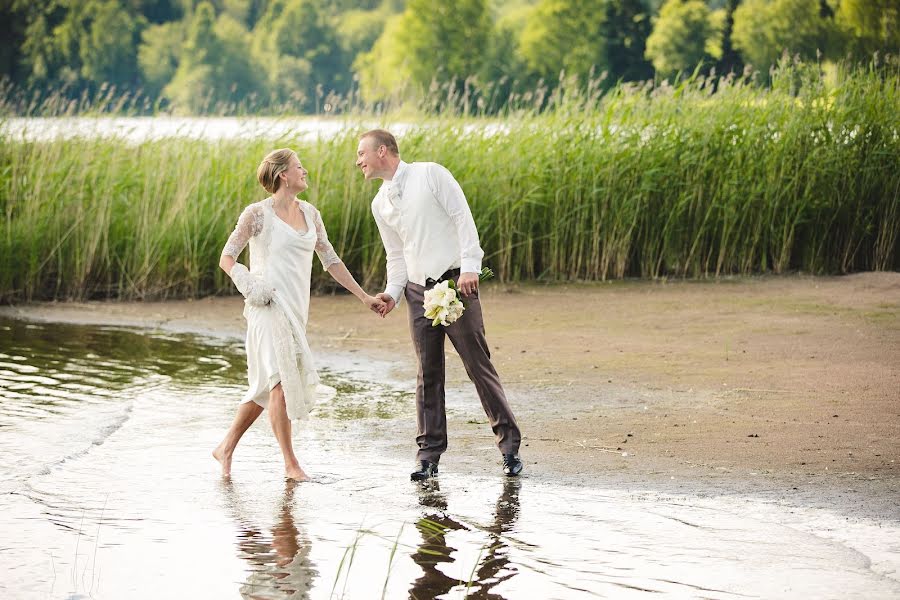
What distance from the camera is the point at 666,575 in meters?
5.10

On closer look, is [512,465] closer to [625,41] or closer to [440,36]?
[625,41]

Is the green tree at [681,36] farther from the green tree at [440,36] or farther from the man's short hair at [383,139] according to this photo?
the man's short hair at [383,139]

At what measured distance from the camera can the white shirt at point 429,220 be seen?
653cm

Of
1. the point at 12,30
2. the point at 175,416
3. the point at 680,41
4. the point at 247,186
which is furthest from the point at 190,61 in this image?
the point at 175,416

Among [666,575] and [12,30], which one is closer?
[666,575]

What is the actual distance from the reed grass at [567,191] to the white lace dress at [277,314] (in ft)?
23.3

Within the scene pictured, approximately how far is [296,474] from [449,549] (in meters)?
1.47

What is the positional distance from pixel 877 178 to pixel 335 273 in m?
9.78

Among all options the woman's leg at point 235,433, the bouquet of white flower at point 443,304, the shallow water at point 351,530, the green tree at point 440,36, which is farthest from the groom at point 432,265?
the green tree at point 440,36

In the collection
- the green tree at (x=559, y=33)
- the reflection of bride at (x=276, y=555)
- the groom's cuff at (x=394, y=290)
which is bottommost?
the reflection of bride at (x=276, y=555)

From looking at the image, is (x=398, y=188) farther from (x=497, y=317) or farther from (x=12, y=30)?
(x=12, y=30)

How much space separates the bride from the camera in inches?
263

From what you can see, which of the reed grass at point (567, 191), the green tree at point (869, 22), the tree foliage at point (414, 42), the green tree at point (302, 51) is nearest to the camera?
the reed grass at point (567, 191)

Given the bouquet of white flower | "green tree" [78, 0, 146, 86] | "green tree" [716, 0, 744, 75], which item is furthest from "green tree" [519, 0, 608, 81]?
the bouquet of white flower
